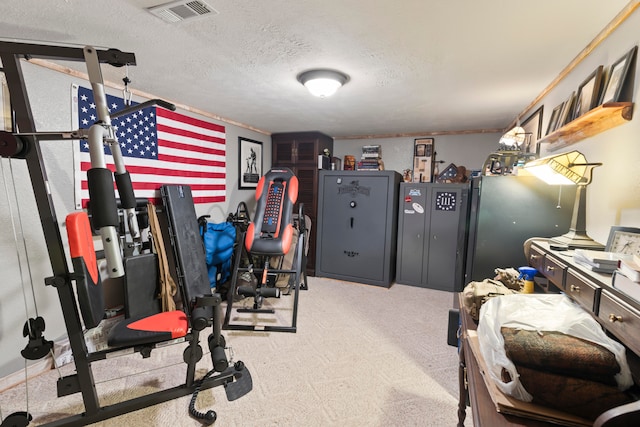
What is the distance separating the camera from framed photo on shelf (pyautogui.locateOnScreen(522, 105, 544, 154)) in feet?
8.38

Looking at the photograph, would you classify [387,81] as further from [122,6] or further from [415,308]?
[415,308]

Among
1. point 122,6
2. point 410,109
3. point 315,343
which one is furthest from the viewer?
point 410,109

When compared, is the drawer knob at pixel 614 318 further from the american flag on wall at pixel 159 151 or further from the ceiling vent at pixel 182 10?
the american flag on wall at pixel 159 151

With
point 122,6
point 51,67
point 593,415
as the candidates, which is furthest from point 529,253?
point 51,67

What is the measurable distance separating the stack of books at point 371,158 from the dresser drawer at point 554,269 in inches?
114

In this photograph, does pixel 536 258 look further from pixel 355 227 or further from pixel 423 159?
pixel 423 159

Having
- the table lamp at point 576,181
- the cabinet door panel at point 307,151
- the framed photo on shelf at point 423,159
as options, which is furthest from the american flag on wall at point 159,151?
the table lamp at point 576,181

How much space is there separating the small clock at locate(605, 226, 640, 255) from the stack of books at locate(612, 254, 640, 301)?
40 centimetres

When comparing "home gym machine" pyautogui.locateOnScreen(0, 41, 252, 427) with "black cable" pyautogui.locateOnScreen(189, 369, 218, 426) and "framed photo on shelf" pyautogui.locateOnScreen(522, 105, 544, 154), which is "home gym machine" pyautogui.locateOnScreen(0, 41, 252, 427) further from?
"framed photo on shelf" pyautogui.locateOnScreen(522, 105, 544, 154)

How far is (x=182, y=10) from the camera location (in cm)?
144

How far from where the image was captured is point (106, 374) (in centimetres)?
202

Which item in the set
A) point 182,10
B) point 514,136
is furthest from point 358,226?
point 182,10

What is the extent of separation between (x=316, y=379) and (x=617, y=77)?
2.43 m

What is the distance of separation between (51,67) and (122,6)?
3.92 feet
